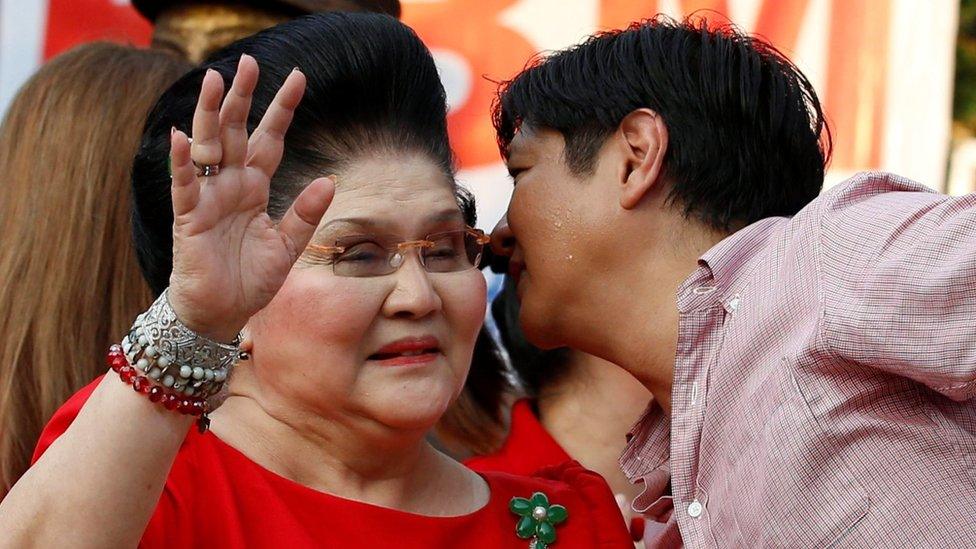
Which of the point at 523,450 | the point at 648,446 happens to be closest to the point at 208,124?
the point at 648,446

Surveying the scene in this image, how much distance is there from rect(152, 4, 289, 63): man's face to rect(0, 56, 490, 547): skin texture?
1.80 m

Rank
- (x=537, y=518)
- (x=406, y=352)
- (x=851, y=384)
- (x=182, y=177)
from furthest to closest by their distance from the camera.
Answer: (x=537, y=518), (x=406, y=352), (x=851, y=384), (x=182, y=177)

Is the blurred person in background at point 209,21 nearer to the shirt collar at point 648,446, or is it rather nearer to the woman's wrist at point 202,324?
the shirt collar at point 648,446

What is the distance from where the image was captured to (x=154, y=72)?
3.55 metres

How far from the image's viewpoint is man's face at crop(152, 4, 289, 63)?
13.8 ft

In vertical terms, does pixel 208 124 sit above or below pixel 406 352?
above

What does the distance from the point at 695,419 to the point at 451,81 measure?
2405 millimetres

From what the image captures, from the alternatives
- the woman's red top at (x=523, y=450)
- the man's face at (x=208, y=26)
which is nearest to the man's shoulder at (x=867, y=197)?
the woman's red top at (x=523, y=450)

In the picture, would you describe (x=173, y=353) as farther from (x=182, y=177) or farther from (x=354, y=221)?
(x=354, y=221)

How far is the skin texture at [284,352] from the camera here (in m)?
1.96

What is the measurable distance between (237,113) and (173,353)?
34cm

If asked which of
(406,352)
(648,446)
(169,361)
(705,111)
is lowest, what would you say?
(648,446)

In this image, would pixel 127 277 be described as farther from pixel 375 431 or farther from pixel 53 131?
pixel 375 431

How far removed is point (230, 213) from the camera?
2.03 meters
